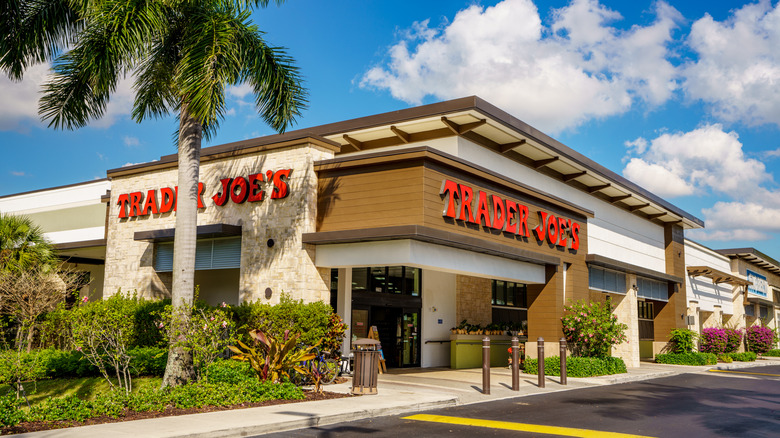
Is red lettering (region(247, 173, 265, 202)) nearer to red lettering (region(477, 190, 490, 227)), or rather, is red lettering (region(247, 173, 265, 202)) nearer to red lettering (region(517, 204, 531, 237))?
red lettering (region(477, 190, 490, 227))

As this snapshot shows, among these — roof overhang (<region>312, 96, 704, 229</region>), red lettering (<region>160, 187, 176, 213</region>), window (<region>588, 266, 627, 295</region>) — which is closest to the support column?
roof overhang (<region>312, 96, 704, 229</region>)

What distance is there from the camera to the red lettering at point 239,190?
19.0 m

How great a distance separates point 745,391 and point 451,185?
1016 cm

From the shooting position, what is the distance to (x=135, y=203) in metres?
21.9

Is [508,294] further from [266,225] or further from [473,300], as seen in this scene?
[266,225]

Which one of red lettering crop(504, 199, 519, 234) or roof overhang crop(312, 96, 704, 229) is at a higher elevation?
roof overhang crop(312, 96, 704, 229)

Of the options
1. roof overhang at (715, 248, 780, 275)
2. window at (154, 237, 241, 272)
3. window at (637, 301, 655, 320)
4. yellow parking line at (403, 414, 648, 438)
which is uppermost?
roof overhang at (715, 248, 780, 275)

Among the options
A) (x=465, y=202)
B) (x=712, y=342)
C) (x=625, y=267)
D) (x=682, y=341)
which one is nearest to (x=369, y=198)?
(x=465, y=202)

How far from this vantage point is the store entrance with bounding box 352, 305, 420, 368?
21.8 metres

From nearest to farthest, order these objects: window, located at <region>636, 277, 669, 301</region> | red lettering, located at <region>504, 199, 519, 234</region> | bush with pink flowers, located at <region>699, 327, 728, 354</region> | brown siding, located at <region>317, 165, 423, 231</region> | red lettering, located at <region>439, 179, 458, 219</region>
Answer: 1. brown siding, located at <region>317, 165, 423, 231</region>
2. red lettering, located at <region>439, 179, 458, 219</region>
3. red lettering, located at <region>504, 199, 519, 234</region>
4. window, located at <region>636, 277, 669, 301</region>
5. bush with pink flowers, located at <region>699, 327, 728, 354</region>

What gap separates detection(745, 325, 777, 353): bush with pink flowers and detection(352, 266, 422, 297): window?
2993 cm

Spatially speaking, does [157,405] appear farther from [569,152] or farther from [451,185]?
[569,152]

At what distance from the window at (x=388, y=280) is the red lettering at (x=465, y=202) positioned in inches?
178

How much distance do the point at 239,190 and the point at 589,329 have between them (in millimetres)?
12225
